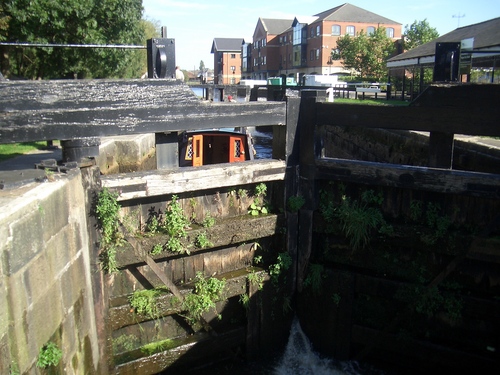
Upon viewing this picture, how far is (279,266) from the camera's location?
6.45 meters

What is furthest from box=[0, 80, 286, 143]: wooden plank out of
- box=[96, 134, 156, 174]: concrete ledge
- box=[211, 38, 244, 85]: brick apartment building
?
box=[211, 38, 244, 85]: brick apartment building

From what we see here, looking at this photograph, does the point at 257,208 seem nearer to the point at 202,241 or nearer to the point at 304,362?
the point at 202,241

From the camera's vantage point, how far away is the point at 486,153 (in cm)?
691

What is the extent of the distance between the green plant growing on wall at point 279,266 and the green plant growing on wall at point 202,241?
3.49 feet

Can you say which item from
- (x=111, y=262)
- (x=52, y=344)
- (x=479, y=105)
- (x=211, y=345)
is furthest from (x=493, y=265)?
(x=52, y=344)

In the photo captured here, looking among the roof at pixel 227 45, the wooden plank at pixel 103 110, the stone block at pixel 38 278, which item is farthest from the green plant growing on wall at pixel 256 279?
the roof at pixel 227 45

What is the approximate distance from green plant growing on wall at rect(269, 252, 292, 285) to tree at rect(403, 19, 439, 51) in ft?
137

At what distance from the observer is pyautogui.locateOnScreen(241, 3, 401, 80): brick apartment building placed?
68.0 m

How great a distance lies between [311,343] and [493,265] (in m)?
2.65

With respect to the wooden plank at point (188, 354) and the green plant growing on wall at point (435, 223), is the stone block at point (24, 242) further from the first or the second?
the green plant growing on wall at point (435, 223)

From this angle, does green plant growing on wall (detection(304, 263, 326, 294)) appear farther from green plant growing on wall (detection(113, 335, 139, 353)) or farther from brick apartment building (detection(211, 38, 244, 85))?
brick apartment building (detection(211, 38, 244, 85))

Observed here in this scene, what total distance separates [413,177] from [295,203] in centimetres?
155

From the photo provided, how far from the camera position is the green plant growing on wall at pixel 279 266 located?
6.44 m

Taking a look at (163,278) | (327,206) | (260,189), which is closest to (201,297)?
(163,278)
